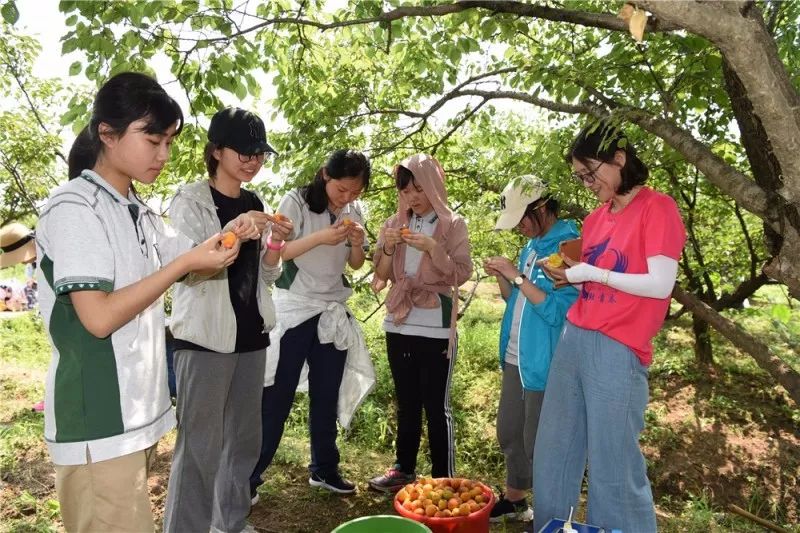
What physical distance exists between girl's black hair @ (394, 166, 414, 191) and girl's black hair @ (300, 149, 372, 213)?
0.22 metres

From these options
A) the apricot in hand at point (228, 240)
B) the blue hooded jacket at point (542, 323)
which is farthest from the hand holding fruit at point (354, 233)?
the apricot in hand at point (228, 240)

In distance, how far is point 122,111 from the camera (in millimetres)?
1702

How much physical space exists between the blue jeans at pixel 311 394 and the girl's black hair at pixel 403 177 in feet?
2.96

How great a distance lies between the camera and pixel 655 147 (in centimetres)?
238

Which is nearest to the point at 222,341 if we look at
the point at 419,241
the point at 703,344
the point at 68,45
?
the point at 419,241

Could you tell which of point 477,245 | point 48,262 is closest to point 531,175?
point 48,262

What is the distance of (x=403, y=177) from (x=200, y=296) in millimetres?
1449

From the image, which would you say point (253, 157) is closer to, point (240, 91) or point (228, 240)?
point (240, 91)

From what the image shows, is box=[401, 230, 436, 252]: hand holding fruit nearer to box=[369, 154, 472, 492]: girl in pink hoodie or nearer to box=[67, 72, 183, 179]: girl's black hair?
box=[369, 154, 472, 492]: girl in pink hoodie

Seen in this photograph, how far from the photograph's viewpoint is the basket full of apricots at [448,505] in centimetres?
256

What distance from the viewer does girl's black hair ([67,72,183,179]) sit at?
1.71 meters

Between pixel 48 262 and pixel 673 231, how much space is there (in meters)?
2.09

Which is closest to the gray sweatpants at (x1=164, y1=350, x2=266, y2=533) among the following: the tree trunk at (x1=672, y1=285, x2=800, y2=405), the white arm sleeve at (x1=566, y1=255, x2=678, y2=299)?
the white arm sleeve at (x1=566, y1=255, x2=678, y2=299)

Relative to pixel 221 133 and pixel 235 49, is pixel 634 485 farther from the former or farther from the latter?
pixel 235 49
